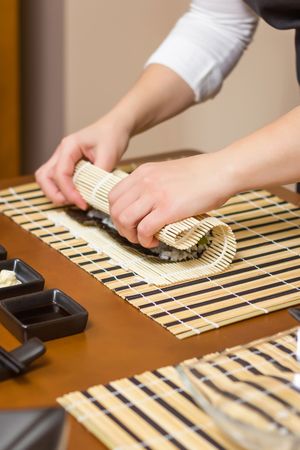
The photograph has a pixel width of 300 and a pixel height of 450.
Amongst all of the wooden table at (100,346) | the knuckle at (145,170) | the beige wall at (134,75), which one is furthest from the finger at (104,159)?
the beige wall at (134,75)

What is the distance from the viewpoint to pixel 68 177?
1.47 metres

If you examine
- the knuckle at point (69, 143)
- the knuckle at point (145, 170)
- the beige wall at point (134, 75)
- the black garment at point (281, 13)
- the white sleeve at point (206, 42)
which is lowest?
the beige wall at point (134, 75)

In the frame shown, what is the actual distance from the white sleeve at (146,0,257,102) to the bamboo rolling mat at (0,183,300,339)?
0.89ft

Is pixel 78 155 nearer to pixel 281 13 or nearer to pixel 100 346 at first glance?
pixel 281 13

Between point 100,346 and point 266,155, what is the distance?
39cm

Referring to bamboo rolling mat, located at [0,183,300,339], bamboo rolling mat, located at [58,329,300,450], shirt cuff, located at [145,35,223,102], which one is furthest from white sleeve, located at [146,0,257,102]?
bamboo rolling mat, located at [58,329,300,450]

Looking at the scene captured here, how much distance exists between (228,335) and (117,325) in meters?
0.14

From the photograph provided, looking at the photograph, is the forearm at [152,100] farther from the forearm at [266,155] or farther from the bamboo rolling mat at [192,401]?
the bamboo rolling mat at [192,401]

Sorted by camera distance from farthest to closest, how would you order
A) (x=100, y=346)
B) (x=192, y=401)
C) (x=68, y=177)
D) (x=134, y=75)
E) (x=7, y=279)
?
(x=134, y=75) < (x=68, y=177) < (x=7, y=279) < (x=100, y=346) < (x=192, y=401)

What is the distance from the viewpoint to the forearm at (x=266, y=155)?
1217 mm

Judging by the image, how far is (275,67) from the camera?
237 centimetres

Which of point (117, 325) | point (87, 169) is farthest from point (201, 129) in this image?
point (117, 325)

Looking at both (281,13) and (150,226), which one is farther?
(281,13)

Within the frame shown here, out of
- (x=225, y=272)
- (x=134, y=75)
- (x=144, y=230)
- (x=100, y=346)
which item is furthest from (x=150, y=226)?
(x=134, y=75)
